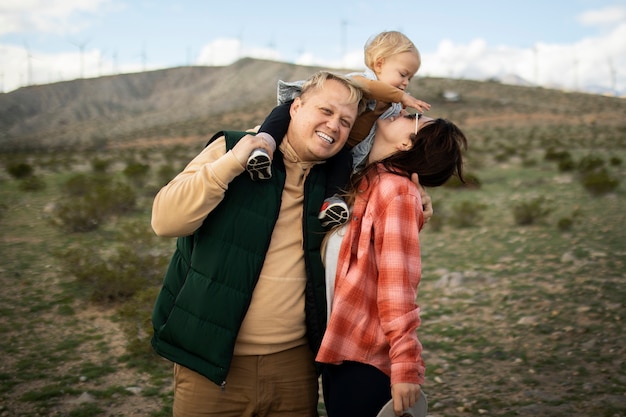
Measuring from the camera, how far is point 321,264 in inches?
89.9

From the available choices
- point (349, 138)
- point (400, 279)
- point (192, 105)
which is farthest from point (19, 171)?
point (192, 105)

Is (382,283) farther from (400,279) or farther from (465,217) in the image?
(465,217)

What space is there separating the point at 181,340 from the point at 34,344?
4.09 m

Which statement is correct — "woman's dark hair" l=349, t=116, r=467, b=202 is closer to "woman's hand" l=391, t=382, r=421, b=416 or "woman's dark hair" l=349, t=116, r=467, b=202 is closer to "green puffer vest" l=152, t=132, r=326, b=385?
"green puffer vest" l=152, t=132, r=326, b=385

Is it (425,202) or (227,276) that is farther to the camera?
(425,202)

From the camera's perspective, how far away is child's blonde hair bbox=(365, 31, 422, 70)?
3.54 meters

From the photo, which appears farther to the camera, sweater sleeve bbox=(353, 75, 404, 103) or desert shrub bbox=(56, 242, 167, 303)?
desert shrub bbox=(56, 242, 167, 303)

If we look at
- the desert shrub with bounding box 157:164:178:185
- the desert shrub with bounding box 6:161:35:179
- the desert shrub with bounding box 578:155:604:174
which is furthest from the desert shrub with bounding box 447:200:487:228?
the desert shrub with bounding box 6:161:35:179

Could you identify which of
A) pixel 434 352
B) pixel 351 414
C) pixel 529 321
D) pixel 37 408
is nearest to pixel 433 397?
pixel 434 352

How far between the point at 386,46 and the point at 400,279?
2.04 meters

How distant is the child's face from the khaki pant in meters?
1.98

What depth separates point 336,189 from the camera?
2303mm

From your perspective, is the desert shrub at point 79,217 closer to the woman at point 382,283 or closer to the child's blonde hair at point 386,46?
Result: the child's blonde hair at point 386,46

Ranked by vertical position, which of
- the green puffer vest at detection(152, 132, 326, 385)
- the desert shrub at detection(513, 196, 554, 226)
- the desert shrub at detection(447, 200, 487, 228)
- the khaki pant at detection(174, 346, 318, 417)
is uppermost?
the green puffer vest at detection(152, 132, 326, 385)
